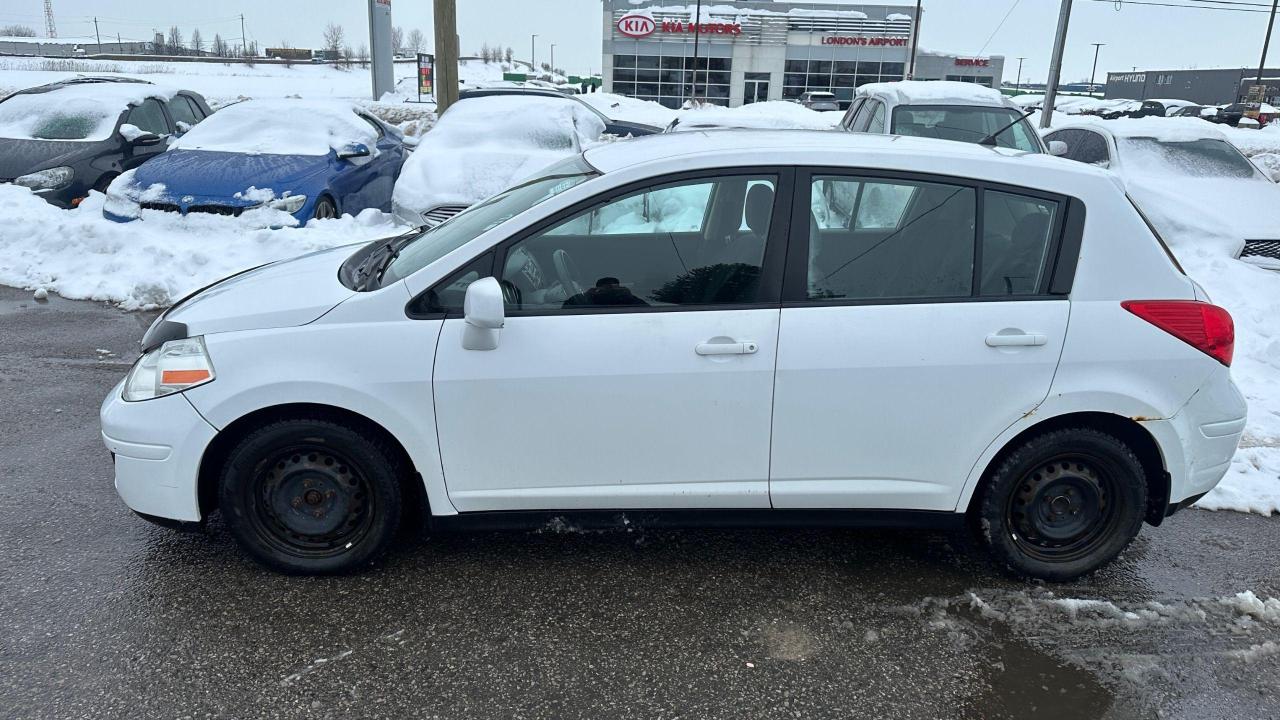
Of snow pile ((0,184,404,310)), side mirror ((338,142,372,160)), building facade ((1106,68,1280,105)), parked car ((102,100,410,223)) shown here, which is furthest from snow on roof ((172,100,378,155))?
building facade ((1106,68,1280,105))

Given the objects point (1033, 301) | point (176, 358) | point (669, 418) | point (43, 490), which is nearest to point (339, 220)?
point (43, 490)

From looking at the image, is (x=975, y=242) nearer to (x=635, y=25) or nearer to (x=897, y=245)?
(x=897, y=245)

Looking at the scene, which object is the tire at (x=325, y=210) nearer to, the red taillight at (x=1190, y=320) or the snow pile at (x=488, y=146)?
the snow pile at (x=488, y=146)

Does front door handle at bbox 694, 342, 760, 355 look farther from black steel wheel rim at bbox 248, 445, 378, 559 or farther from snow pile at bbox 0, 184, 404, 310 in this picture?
snow pile at bbox 0, 184, 404, 310

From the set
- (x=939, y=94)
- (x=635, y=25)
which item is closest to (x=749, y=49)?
(x=635, y=25)

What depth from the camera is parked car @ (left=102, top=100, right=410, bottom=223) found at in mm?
8531

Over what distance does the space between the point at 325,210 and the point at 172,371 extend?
617cm

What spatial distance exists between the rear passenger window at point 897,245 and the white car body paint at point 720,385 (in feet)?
0.26

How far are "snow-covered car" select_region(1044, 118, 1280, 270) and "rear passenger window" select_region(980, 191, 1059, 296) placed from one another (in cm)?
569

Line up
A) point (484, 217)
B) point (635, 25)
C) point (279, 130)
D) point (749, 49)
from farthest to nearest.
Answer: point (749, 49) < point (635, 25) < point (279, 130) < point (484, 217)

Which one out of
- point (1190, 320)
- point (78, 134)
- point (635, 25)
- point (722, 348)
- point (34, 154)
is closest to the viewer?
point (722, 348)

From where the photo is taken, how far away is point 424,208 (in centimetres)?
868

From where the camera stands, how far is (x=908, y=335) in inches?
128

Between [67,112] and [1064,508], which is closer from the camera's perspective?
[1064,508]
